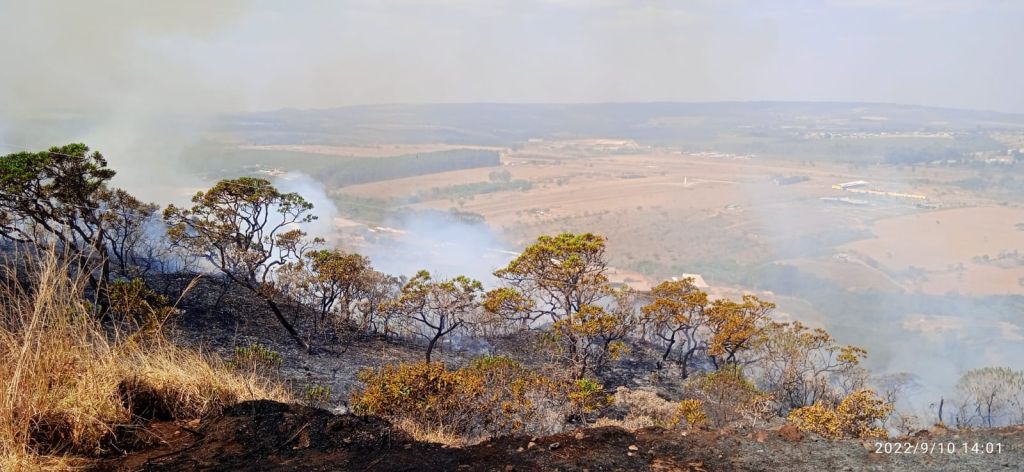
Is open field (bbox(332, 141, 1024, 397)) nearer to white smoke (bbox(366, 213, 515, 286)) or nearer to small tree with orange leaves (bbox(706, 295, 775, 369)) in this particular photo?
white smoke (bbox(366, 213, 515, 286))

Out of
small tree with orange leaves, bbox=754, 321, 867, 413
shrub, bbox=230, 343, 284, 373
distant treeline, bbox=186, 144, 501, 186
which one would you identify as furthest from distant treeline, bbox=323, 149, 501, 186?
shrub, bbox=230, 343, 284, 373

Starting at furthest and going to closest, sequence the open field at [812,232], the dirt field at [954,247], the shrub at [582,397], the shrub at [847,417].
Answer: the dirt field at [954,247], the open field at [812,232], the shrub at [582,397], the shrub at [847,417]

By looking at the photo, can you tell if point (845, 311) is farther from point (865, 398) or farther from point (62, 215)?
point (62, 215)

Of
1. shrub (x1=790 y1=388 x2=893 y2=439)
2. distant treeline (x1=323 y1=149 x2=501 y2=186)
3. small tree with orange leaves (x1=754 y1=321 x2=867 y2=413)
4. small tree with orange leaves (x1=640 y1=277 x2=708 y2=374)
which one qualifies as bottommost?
small tree with orange leaves (x1=754 y1=321 x2=867 y2=413)

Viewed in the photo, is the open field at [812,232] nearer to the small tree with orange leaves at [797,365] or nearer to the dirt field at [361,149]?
the small tree with orange leaves at [797,365]

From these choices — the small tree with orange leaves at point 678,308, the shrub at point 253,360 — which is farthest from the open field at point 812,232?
the shrub at point 253,360

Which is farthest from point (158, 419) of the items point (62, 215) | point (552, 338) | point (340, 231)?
point (340, 231)

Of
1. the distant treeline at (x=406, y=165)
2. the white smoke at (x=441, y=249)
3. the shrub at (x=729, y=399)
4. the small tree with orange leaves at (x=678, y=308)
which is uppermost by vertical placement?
the distant treeline at (x=406, y=165)

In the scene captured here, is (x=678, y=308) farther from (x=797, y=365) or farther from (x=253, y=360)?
(x=253, y=360)

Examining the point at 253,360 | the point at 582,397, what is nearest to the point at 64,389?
the point at 253,360
